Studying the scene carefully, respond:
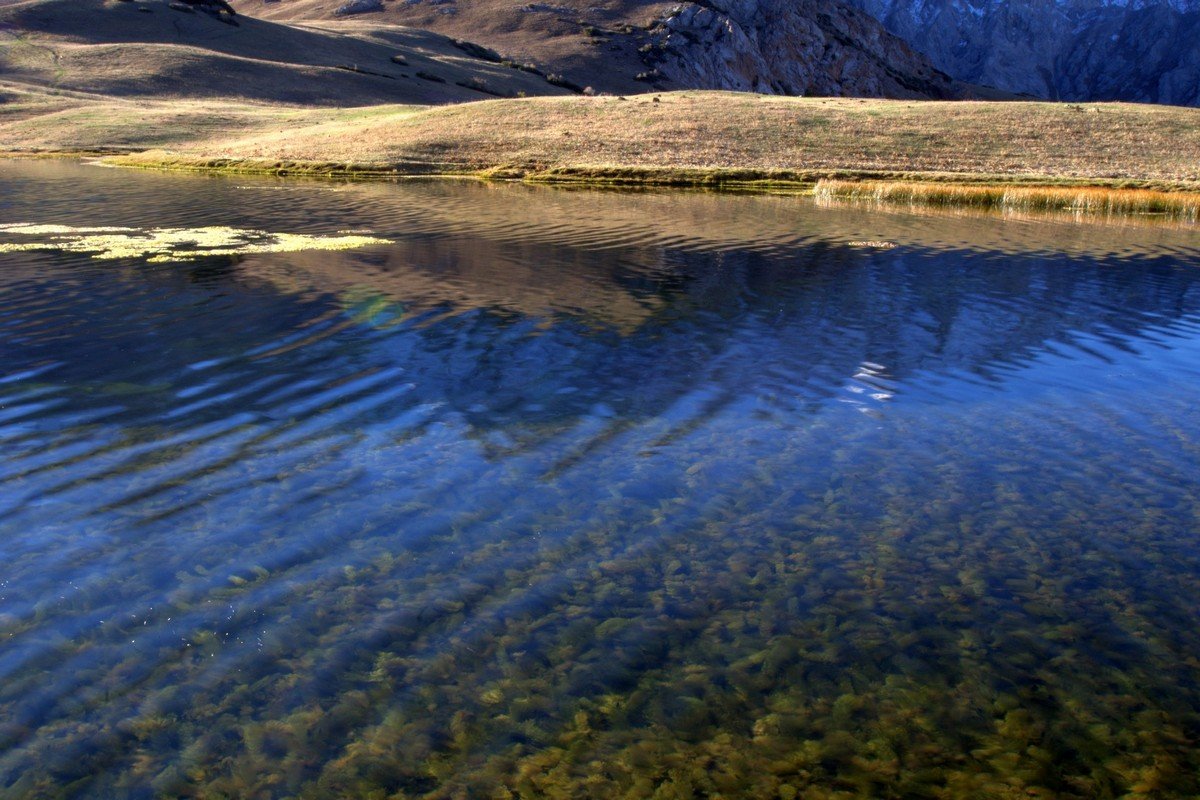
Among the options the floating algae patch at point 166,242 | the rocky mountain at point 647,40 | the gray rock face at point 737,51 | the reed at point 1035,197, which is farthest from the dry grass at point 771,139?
the gray rock face at point 737,51

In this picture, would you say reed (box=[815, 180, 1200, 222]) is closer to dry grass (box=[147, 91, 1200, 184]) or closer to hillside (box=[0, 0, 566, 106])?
dry grass (box=[147, 91, 1200, 184])

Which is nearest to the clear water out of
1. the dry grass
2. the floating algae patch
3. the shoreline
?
the floating algae patch

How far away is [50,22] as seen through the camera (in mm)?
133125

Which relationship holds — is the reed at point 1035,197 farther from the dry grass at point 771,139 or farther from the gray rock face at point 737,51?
the gray rock face at point 737,51

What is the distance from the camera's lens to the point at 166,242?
31.2m

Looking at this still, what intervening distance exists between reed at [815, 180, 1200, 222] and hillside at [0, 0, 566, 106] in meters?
81.8

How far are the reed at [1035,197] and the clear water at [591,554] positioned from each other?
28.6 meters

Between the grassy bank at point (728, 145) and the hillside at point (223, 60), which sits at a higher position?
the hillside at point (223, 60)

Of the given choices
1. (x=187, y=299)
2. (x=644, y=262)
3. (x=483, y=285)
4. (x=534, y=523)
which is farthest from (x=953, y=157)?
(x=534, y=523)

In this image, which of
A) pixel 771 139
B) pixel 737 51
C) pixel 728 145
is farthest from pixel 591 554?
pixel 737 51

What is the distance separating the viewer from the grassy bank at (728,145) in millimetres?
54344

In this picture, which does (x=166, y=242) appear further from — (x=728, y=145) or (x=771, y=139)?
(x=771, y=139)

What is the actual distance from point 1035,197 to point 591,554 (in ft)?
151

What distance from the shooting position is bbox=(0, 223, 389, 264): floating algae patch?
95.6 ft
